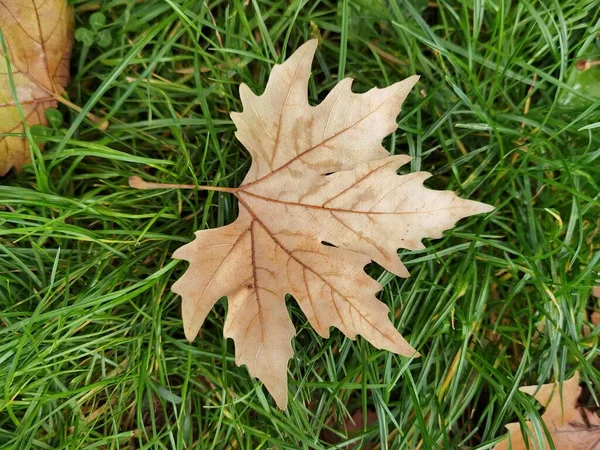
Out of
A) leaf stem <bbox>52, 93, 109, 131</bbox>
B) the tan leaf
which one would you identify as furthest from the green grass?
the tan leaf

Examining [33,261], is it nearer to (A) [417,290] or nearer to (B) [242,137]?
(B) [242,137]

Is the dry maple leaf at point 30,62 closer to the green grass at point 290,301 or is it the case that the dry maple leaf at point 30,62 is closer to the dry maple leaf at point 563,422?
the green grass at point 290,301

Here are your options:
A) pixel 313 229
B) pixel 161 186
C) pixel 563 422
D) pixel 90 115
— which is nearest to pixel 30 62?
pixel 90 115

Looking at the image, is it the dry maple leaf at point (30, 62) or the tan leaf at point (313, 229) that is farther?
the dry maple leaf at point (30, 62)

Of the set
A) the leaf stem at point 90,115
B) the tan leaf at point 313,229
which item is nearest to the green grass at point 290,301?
the leaf stem at point 90,115

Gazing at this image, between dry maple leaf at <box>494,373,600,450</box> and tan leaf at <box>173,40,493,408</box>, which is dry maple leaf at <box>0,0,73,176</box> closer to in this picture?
tan leaf at <box>173,40,493,408</box>

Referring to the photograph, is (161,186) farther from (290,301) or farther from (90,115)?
(290,301)
